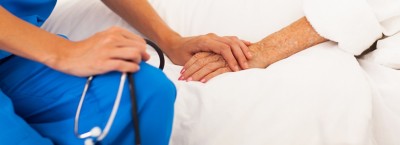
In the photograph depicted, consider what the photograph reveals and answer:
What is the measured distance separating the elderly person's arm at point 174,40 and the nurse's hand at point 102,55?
39 centimetres

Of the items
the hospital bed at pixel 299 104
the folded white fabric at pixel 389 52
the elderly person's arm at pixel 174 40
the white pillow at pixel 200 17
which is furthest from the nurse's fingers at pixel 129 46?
the folded white fabric at pixel 389 52

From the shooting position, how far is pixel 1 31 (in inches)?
28.3

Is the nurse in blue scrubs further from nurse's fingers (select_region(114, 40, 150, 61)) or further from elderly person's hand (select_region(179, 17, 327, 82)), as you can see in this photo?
elderly person's hand (select_region(179, 17, 327, 82))

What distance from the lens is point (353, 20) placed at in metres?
1.03

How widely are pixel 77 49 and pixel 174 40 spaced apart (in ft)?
1.55

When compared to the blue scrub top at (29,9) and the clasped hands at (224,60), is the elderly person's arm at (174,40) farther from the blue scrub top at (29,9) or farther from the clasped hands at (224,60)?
the blue scrub top at (29,9)

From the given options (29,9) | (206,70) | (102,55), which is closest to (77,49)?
(102,55)

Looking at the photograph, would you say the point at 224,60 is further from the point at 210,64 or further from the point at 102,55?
the point at 102,55

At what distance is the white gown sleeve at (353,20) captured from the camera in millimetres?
1030

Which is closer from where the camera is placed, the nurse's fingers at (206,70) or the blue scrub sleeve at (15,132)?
the blue scrub sleeve at (15,132)

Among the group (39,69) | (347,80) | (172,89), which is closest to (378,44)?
(347,80)

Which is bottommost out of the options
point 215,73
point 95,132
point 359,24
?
point 215,73

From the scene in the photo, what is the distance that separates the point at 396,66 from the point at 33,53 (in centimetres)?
82

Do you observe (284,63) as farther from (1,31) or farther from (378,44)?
(1,31)
